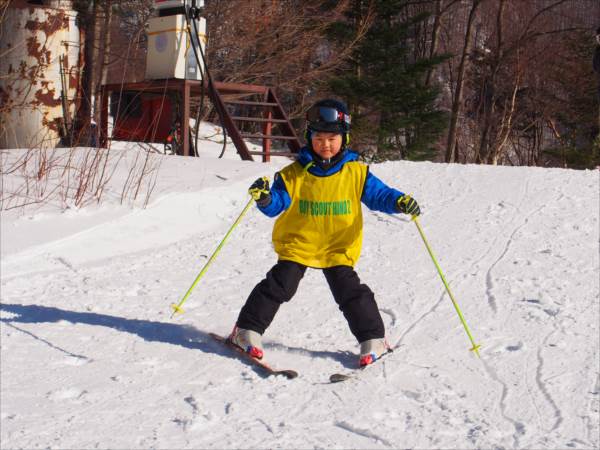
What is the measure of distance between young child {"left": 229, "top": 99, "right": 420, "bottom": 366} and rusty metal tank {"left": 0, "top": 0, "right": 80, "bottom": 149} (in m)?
5.70

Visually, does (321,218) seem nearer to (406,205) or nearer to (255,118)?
(406,205)

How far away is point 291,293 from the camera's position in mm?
3752

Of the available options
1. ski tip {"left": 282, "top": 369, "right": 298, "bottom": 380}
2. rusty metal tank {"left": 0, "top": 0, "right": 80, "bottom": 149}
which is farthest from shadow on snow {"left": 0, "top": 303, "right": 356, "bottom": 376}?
rusty metal tank {"left": 0, "top": 0, "right": 80, "bottom": 149}

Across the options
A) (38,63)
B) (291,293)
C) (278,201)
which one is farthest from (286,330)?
(38,63)

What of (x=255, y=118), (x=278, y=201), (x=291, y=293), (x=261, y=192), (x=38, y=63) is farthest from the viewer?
(x=255, y=118)

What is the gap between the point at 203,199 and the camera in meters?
6.61

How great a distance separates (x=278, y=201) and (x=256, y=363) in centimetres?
79

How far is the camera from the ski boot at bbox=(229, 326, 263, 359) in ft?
11.8

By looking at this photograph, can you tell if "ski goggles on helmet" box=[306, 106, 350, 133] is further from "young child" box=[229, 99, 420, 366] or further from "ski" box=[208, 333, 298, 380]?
"ski" box=[208, 333, 298, 380]

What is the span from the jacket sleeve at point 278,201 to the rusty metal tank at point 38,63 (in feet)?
18.6

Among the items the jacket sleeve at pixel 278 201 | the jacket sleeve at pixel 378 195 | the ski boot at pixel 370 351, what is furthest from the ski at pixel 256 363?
the jacket sleeve at pixel 378 195

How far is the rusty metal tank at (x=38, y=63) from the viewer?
8.66m

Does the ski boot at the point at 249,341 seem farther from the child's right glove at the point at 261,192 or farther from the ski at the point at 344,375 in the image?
the child's right glove at the point at 261,192

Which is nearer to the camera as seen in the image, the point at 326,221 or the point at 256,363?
the point at 256,363
